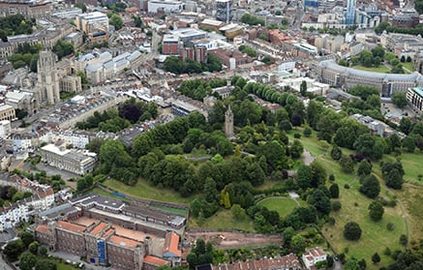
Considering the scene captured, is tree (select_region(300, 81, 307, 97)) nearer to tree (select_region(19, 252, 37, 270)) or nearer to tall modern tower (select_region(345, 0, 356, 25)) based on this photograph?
tall modern tower (select_region(345, 0, 356, 25))

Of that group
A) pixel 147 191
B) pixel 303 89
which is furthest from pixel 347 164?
pixel 303 89

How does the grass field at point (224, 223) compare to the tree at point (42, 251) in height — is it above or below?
above

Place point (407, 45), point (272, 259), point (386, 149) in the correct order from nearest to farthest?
point (272, 259) → point (386, 149) → point (407, 45)

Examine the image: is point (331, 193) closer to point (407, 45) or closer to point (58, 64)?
point (58, 64)

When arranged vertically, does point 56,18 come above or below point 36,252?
above

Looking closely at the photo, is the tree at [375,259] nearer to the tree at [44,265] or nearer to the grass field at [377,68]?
the tree at [44,265]

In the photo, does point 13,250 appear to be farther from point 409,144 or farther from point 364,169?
point 409,144

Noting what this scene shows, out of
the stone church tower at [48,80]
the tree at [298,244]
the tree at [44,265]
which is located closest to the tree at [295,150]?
the tree at [298,244]

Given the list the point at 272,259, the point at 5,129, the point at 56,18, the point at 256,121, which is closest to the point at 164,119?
the point at 256,121
